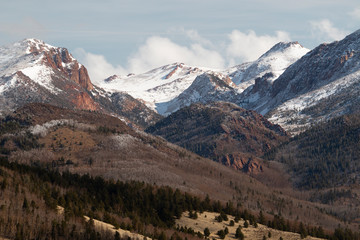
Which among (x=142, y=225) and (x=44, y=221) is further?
(x=142, y=225)

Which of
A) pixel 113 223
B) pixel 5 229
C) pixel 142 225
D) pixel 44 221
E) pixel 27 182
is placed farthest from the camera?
pixel 27 182

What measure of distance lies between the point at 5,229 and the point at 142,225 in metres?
47.2

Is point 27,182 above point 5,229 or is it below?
above

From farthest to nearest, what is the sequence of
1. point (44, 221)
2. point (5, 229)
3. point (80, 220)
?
point (80, 220), point (44, 221), point (5, 229)

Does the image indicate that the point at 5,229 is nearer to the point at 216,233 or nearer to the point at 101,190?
the point at 216,233

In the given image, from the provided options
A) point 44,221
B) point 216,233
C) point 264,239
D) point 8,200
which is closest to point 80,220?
point 44,221

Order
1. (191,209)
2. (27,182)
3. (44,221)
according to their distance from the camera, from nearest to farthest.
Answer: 1. (44,221)
2. (27,182)
3. (191,209)

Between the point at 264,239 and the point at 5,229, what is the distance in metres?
72.2

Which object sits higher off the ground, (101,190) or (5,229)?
(101,190)

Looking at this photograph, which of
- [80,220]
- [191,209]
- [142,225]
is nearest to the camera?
[80,220]

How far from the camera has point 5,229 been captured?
117125mm

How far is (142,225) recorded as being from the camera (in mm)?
155500

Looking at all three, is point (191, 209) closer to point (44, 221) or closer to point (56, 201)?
point (56, 201)

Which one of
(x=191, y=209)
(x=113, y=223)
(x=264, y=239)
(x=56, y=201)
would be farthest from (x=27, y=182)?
(x=264, y=239)
